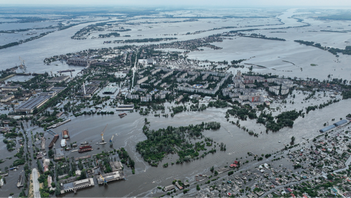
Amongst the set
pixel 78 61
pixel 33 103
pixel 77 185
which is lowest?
pixel 77 185

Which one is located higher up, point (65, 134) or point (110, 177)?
point (65, 134)

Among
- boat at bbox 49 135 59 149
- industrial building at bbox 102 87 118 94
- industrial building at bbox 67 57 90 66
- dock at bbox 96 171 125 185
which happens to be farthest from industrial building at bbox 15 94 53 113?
industrial building at bbox 67 57 90 66

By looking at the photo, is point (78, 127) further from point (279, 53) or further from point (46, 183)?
point (279, 53)

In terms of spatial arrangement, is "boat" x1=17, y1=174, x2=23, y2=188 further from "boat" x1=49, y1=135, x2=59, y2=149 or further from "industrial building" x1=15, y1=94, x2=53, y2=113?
"industrial building" x1=15, y1=94, x2=53, y2=113

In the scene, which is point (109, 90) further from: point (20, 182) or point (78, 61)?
point (78, 61)

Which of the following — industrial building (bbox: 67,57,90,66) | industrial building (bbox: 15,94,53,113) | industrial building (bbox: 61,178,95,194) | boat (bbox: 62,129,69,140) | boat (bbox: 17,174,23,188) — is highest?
industrial building (bbox: 67,57,90,66)

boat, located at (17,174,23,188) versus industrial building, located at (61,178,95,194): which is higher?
boat, located at (17,174,23,188)

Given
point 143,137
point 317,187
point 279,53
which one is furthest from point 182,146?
point 279,53

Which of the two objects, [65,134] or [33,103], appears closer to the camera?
[65,134]

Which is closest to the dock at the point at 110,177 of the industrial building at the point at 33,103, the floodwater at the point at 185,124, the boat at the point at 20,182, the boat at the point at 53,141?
the floodwater at the point at 185,124

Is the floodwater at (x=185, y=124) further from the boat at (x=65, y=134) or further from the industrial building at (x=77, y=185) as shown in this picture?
the boat at (x=65, y=134)

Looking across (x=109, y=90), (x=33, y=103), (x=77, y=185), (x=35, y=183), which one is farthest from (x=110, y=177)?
(x=109, y=90)
